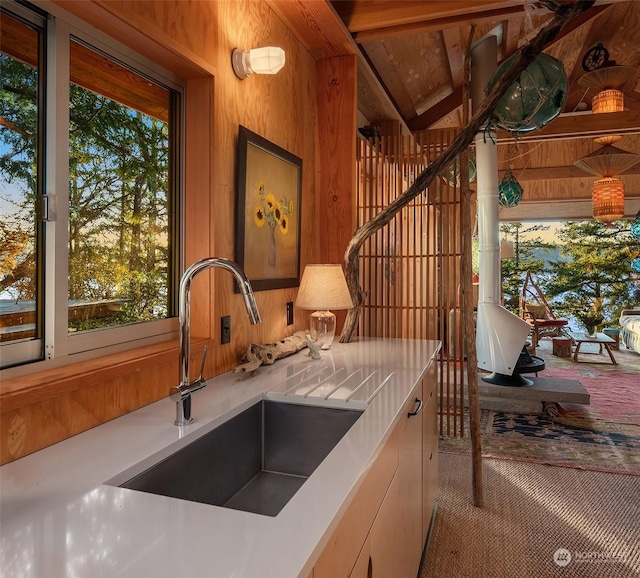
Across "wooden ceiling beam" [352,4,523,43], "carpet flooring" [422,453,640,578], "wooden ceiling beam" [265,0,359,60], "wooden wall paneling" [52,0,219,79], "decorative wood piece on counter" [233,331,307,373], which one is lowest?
"carpet flooring" [422,453,640,578]

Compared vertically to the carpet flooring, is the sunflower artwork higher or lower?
higher

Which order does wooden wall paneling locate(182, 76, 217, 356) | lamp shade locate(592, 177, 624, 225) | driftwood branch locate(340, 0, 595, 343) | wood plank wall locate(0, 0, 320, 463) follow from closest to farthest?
1. wood plank wall locate(0, 0, 320, 463)
2. wooden wall paneling locate(182, 76, 217, 356)
3. driftwood branch locate(340, 0, 595, 343)
4. lamp shade locate(592, 177, 624, 225)

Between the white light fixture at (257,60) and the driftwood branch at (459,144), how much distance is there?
2.98 feet

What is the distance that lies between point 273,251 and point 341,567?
1561mm

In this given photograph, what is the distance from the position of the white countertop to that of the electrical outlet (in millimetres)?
557

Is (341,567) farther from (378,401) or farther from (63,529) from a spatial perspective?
(378,401)

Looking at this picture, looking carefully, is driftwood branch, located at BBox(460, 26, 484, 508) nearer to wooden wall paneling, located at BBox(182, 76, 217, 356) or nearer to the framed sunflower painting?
the framed sunflower painting

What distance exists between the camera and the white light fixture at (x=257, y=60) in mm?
1809

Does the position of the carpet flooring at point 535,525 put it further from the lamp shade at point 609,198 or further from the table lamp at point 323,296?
the lamp shade at point 609,198

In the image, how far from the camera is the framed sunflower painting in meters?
1.88

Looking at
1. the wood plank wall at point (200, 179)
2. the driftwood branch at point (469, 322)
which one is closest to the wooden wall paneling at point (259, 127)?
the wood plank wall at point (200, 179)

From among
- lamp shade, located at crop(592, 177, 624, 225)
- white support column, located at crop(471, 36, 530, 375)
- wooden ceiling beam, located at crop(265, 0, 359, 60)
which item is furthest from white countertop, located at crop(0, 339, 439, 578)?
lamp shade, located at crop(592, 177, 624, 225)

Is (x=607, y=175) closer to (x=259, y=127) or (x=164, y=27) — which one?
(x=259, y=127)

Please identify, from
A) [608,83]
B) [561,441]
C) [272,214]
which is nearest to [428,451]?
[272,214]
